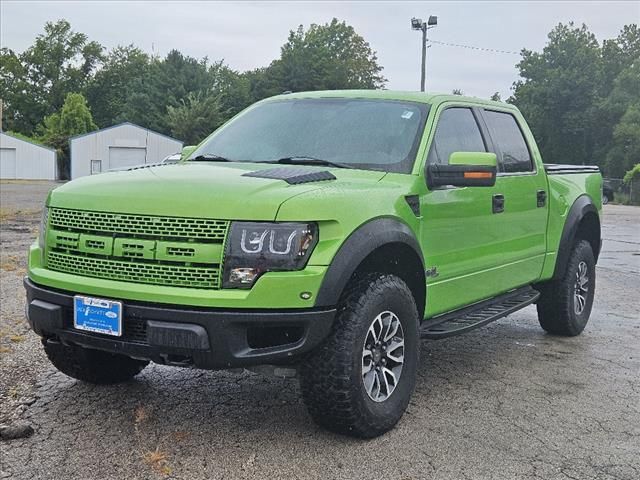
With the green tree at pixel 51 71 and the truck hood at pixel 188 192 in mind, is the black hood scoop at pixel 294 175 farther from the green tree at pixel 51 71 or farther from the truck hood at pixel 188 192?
the green tree at pixel 51 71

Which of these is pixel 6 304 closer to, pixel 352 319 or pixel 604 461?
pixel 352 319

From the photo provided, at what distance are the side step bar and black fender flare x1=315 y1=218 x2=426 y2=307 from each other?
744mm

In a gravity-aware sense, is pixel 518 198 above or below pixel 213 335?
above

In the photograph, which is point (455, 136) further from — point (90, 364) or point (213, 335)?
point (90, 364)

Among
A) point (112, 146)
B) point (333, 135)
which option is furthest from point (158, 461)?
point (112, 146)

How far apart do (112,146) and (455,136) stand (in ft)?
163

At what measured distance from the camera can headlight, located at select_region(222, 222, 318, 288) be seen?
3412mm

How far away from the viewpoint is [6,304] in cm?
707

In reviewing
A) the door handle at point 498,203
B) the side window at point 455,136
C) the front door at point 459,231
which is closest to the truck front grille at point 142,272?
the front door at point 459,231

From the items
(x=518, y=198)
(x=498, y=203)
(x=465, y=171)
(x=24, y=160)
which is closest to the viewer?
(x=465, y=171)

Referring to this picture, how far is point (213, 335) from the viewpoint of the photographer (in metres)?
3.35

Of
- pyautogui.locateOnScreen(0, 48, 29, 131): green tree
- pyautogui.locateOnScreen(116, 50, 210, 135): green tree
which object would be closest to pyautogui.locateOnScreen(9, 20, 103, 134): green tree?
pyautogui.locateOnScreen(0, 48, 29, 131): green tree

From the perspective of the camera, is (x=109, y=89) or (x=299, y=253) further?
(x=109, y=89)

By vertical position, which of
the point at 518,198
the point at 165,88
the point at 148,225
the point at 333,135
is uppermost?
the point at 165,88
